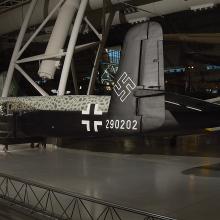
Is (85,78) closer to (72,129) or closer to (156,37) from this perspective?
(72,129)

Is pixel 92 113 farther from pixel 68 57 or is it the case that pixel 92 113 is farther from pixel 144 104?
pixel 68 57

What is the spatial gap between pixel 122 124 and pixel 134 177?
5.54 ft

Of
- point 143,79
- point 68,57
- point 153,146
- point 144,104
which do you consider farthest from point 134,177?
point 153,146

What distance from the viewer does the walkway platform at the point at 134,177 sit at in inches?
227

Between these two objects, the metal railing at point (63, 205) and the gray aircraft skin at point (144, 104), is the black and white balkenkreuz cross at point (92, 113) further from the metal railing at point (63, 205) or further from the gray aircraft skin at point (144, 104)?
the metal railing at point (63, 205)

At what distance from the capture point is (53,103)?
31.2 ft

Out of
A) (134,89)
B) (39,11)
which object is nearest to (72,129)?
(134,89)

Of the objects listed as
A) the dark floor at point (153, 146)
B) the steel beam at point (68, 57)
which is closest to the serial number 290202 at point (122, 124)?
the steel beam at point (68, 57)

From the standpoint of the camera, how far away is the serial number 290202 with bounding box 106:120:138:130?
6707mm

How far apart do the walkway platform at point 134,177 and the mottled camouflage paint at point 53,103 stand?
149 cm

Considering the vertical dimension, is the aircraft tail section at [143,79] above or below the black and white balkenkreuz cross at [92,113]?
above

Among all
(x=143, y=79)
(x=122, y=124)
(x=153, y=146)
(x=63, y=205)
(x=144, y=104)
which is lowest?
(x=63, y=205)

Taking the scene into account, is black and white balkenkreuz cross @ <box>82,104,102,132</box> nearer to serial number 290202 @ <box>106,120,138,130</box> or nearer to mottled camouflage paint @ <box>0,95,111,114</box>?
mottled camouflage paint @ <box>0,95,111,114</box>

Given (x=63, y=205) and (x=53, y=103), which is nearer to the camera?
(x=63, y=205)
